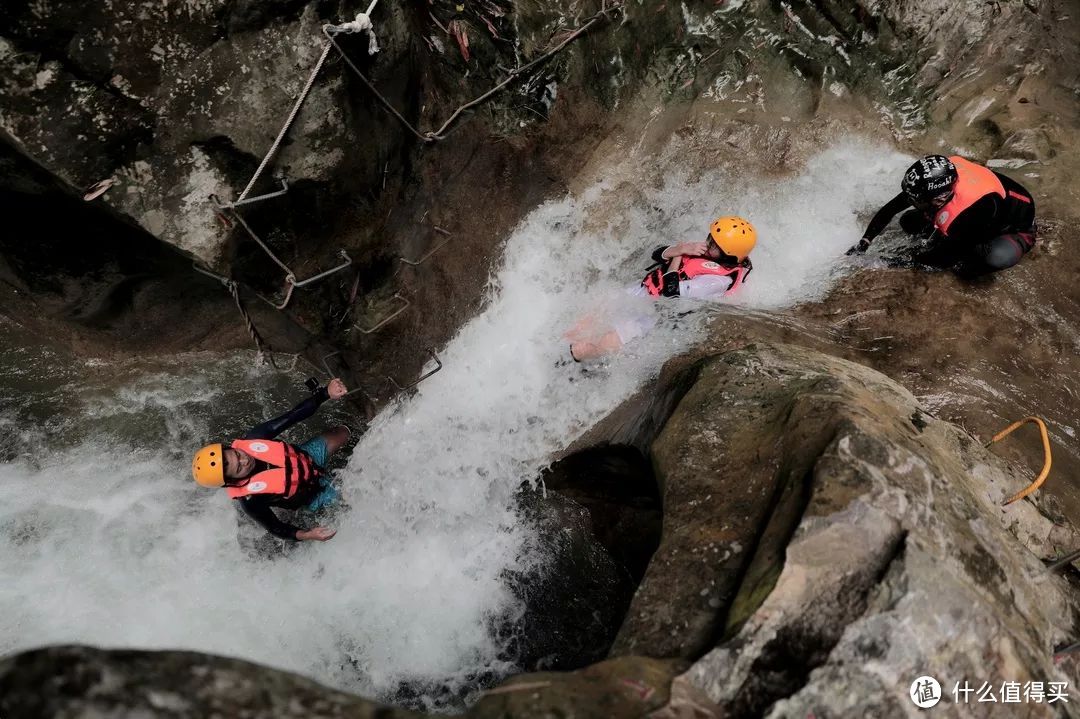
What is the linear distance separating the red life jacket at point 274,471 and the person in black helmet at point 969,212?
16.8 ft

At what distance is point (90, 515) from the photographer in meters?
5.04

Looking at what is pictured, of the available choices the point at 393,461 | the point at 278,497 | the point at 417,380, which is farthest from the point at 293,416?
the point at 417,380

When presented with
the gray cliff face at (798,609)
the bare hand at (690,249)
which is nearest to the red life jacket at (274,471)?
the gray cliff face at (798,609)

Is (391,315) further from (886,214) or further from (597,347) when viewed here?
(886,214)

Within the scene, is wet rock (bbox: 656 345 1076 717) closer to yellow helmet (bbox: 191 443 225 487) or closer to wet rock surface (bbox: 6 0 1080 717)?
wet rock surface (bbox: 6 0 1080 717)

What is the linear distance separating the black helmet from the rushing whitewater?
908 millimetres

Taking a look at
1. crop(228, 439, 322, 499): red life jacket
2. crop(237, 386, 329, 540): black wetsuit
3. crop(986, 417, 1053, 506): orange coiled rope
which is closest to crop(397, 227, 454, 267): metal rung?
crop(237, 386, 329, 540): black wetsuit

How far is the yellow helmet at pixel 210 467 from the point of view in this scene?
436 cm

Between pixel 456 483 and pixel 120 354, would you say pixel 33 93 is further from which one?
pixel 456 483

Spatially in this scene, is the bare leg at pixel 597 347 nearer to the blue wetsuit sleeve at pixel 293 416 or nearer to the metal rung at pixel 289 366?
the blue wetsuit sleeve at pixel 293 416

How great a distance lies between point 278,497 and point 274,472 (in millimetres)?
225

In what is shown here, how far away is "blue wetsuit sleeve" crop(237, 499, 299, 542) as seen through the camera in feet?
15.3

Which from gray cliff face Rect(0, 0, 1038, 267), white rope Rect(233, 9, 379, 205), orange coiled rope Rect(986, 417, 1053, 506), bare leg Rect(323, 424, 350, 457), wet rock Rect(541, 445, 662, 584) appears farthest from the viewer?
bare leg Rect(323, 424, 350, 457)

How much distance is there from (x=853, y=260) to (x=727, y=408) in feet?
8.37
